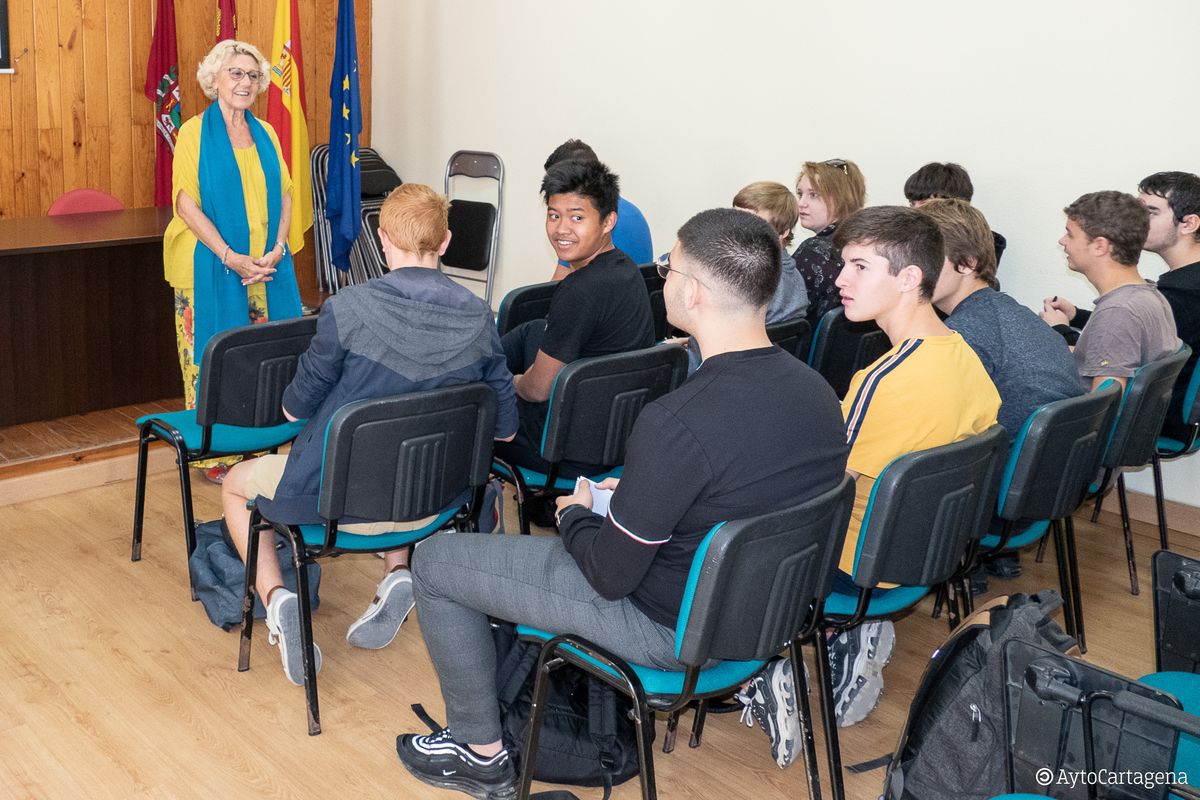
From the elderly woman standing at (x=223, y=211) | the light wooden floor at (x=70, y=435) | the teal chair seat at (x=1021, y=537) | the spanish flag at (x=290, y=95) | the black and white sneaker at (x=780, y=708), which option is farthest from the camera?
the spanish flag at (x=290, y=95)

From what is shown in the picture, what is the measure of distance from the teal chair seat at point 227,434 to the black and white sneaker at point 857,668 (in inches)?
64.9

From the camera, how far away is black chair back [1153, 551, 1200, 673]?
75.4 inches

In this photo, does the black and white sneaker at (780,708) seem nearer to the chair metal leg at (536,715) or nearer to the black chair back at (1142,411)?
the chair metal leg at (536,715)

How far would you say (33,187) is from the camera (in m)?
5.49

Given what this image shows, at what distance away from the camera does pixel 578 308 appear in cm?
303

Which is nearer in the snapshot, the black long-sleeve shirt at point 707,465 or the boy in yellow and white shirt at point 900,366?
the black long-sleeve shirt at point 707,465

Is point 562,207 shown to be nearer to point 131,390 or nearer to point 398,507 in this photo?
point 398,507

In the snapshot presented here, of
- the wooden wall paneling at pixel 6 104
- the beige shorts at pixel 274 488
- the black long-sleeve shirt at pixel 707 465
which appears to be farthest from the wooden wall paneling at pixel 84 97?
the black long-sleeve shirt at pixel 707 465

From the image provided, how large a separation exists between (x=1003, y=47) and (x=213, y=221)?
3050 millimetres

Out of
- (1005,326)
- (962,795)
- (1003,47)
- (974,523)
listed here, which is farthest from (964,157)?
(962,795)

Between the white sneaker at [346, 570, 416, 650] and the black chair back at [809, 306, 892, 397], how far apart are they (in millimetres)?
1564

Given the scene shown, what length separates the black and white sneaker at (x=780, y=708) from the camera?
249cm

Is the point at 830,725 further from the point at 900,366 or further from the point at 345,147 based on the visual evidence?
the point at 345,147

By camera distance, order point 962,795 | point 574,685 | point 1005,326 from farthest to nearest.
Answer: point 1005,326, point 574,685, point 962,795
